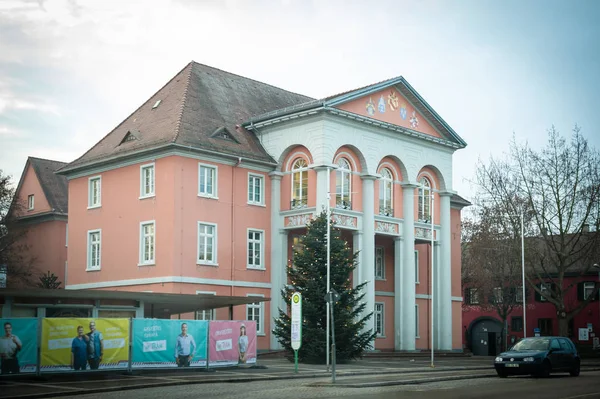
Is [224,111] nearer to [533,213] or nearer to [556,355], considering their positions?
[533,213]

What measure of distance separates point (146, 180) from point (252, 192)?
576cm

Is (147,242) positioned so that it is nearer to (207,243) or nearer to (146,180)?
(207,243)

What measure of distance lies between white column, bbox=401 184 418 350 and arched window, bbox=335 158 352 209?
4.92 meters

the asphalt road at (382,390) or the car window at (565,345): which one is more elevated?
the car window at (565,345)

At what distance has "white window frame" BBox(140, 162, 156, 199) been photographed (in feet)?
150

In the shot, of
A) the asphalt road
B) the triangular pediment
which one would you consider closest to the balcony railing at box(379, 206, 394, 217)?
the triangular pediment

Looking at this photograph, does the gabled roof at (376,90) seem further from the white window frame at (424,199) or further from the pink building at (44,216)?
the pink building at (44,216)

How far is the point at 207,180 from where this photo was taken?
46000mm

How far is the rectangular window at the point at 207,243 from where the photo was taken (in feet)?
148

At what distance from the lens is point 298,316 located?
30.8 meters

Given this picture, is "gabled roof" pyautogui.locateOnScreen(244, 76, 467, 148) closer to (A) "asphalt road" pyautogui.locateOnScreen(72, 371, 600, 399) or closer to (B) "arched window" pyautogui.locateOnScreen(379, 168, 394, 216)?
(B) "arched window" pyautogui.locateOnScreen(379, 168, 394, 216)

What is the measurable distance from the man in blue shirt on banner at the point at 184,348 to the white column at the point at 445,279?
27.4 m

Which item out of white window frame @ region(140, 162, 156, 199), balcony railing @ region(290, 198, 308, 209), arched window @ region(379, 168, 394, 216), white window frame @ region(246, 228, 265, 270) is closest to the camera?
white window frame @ region(140, 162, 156, 199)

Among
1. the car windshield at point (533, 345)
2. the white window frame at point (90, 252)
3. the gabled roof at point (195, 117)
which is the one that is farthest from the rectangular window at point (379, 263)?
the car windshield at point (533, 345)
